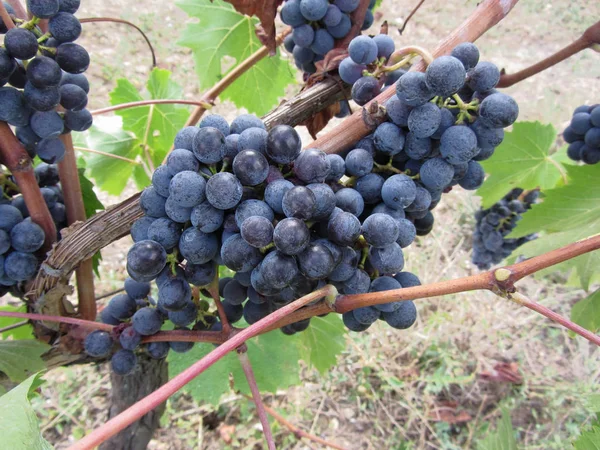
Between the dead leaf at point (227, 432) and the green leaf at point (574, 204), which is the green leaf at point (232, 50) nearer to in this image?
the green leaf at point (574, 204)

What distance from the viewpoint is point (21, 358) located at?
0.99 meters

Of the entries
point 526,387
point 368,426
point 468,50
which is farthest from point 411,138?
point 526,387

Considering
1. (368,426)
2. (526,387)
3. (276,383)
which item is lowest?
(368,426)

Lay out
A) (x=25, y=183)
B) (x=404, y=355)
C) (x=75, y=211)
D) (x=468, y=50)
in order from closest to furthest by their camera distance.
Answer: (x=468, y=50), (x=25, y=183), (x=75, y=211), (x=404, y=355)

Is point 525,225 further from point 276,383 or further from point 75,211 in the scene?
point 75,211

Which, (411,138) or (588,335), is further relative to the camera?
(411,138)

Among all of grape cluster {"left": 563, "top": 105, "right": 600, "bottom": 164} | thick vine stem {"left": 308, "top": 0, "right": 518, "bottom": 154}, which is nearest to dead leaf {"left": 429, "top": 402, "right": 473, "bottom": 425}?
grape cluster {"left": 563, "top": 105, "right": 600, "bottom": 164}

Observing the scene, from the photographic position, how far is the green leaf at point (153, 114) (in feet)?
5.83

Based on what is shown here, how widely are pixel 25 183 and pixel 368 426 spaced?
6.70 ft

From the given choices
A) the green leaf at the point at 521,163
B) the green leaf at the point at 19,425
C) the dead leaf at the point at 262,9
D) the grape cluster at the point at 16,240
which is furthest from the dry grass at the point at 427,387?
the green leaf at the point at 19,425

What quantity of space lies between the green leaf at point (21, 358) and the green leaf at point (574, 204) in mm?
1249

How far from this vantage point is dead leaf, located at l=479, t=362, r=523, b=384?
2.53 meters

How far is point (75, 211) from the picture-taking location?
3.54 feet

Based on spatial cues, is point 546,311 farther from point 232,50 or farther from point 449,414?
point 449,414
